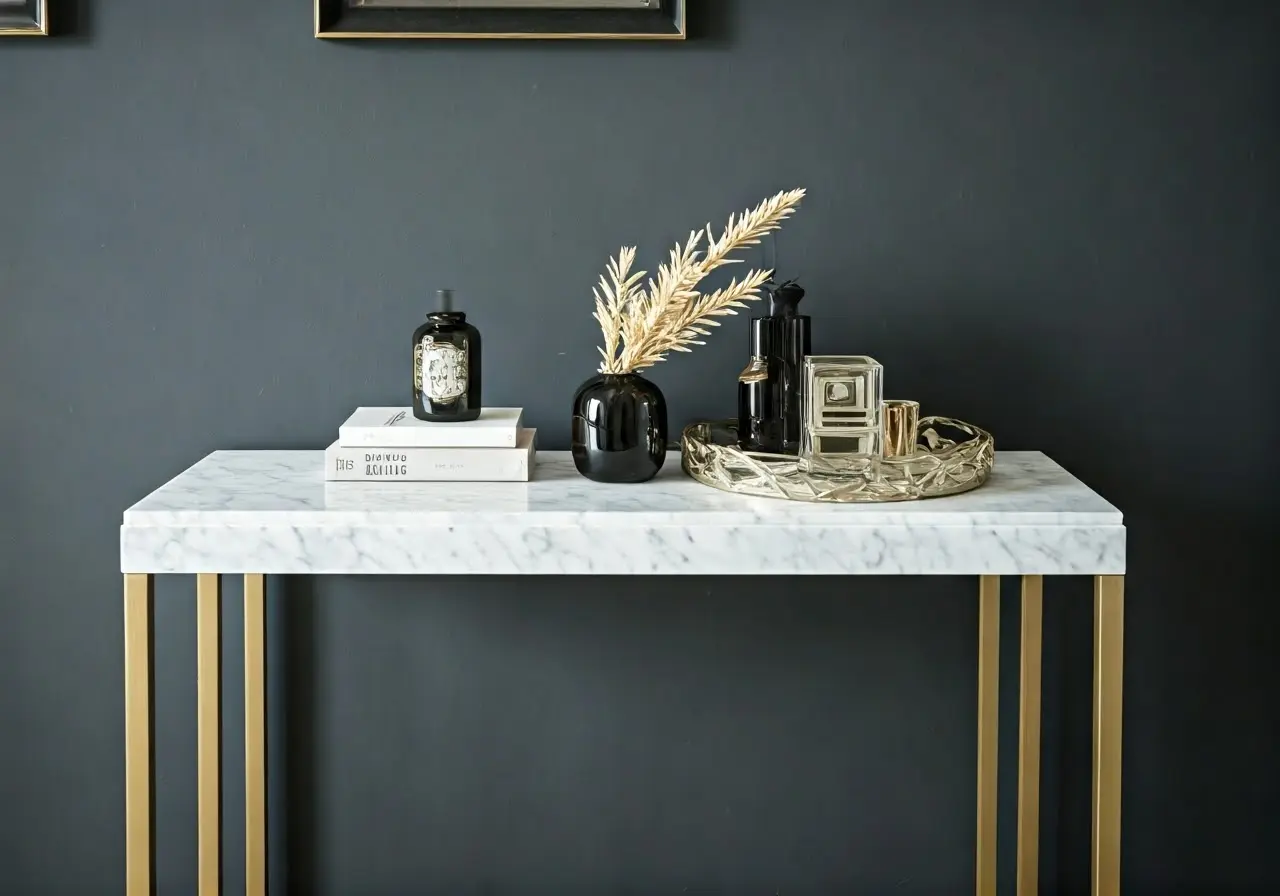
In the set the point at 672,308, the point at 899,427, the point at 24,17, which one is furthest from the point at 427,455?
the point at 24,17

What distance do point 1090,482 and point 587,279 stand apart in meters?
0.74

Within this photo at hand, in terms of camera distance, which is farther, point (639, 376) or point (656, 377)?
point (656, 377)

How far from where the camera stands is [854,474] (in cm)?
131

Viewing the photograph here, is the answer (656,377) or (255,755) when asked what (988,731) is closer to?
(656,377)

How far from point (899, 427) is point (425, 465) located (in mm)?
553

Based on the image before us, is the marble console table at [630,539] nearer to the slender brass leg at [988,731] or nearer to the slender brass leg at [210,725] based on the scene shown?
the slender brass leg at [210,725]

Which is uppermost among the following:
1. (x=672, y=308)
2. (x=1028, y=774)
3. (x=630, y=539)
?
(x=672, y=308)

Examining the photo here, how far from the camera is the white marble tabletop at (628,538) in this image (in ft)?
4.13

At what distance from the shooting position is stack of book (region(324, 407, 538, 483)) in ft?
4.63

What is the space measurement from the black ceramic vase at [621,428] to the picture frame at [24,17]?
88cm

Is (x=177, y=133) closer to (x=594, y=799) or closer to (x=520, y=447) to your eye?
(x=520, y=447)

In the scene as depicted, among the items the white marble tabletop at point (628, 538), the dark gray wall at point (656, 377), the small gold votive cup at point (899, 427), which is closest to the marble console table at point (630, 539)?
the white marble tabletop at point (628, 538)

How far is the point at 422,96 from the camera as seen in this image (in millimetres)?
1628

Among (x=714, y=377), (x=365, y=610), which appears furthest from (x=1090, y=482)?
(x=365, y=610)
